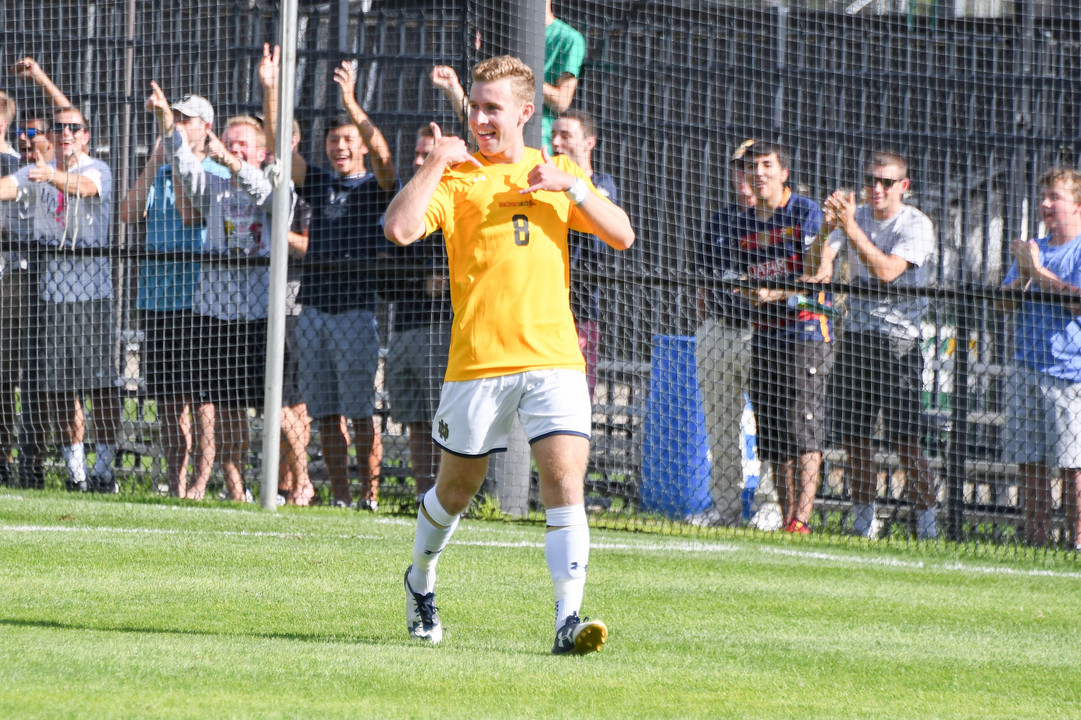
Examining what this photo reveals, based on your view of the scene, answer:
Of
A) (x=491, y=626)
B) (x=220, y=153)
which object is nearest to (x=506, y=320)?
(x=491, y=626)

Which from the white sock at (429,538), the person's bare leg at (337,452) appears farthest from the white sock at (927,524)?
the white sock at (429,538)

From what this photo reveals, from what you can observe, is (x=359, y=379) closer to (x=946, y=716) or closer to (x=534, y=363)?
(x=534, y=363)

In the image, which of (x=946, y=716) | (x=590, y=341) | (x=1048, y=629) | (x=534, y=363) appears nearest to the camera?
(x=946, y=716)

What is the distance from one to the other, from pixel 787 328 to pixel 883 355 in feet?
2.06

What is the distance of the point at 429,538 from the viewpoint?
471 centimetres

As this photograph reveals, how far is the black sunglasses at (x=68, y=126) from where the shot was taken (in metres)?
9.62

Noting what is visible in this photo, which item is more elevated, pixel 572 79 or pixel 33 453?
pixel 572 79

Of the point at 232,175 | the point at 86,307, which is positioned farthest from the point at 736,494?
the point at 86,307

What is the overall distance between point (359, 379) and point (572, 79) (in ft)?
7.72

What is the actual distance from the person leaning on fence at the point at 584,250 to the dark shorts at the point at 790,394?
1.05 m

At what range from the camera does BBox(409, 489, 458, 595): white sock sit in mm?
4672

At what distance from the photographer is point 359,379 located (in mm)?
9117

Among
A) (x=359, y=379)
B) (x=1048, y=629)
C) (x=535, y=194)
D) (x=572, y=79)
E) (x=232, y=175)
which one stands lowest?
(x=1048, y=629)

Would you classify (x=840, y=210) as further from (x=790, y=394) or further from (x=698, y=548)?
(x=698, y=548)
